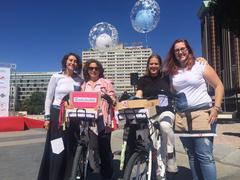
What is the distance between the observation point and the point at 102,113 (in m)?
5.26

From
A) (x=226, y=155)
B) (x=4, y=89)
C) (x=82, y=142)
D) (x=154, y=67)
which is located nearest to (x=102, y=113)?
(x=82, y=142)

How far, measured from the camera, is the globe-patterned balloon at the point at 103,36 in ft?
45.1

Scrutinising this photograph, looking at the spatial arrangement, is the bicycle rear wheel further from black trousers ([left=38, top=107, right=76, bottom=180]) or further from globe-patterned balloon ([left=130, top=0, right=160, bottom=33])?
globe-patterned balloon ([left=130, top=0, right=160, bottom=33])

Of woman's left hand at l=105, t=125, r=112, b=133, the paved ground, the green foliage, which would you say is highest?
the green foliage

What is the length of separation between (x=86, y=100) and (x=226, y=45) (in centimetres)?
6019

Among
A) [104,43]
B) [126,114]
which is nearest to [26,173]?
[126,114]

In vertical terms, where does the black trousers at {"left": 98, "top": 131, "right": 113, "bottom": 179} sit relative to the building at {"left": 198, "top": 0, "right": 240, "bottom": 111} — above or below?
below

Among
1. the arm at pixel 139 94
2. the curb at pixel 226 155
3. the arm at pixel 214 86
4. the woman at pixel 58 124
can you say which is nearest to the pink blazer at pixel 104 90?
the woman at pixel 58 124

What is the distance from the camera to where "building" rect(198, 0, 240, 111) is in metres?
21.6

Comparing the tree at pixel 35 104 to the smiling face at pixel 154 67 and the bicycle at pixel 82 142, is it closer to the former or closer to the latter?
the bicycle at pixel 82 142

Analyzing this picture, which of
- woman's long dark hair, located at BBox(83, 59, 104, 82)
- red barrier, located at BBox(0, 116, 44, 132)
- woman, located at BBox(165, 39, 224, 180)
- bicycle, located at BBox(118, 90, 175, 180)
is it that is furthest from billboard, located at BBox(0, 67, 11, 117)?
woman, located at BBox(165, 39, 224, 180)

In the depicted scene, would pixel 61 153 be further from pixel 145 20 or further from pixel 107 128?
pixel 145 20

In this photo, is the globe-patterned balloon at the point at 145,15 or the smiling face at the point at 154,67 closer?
the smiling face at the point at 154,67

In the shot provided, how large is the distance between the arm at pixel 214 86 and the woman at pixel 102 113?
1438 mm
